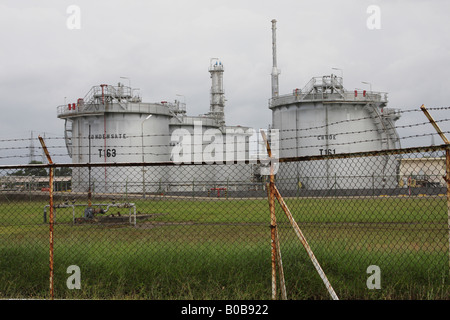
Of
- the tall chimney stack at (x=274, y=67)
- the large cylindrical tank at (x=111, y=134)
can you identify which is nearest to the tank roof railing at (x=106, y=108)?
the large cylindrical tank at (x=111, y=134)

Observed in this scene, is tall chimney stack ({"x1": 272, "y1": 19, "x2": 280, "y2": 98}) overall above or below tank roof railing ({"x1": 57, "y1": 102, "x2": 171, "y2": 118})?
above

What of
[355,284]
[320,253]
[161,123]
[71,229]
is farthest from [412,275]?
[161,123]

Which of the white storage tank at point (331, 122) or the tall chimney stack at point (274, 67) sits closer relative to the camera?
the white storage tank at point (331, 122)

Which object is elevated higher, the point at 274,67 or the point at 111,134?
the point at 274,67

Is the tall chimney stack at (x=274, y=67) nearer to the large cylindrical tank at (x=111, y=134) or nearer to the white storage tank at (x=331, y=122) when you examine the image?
the white storage tank at (x=331, y=122)

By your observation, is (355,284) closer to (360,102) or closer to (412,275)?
(412,275)

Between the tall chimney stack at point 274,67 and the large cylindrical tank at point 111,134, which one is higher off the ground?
the tall chimney stack at point 274,67

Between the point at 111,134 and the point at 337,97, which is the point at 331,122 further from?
the point at 111,134

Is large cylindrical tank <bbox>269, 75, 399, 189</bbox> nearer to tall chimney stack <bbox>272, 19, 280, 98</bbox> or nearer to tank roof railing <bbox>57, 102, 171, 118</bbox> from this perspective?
tall chimney stack <bbox>272, 19, 280, 98</bbox>

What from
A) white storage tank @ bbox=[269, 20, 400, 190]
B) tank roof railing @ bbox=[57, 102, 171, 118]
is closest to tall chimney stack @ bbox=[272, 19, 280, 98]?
white storage tank @ bbox=[269, 20, 400, 190]

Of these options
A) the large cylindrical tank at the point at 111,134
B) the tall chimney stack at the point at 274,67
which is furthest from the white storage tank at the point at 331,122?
the large cylindrical tank at the point at 111,134

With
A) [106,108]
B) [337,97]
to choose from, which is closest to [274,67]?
[337,97]
